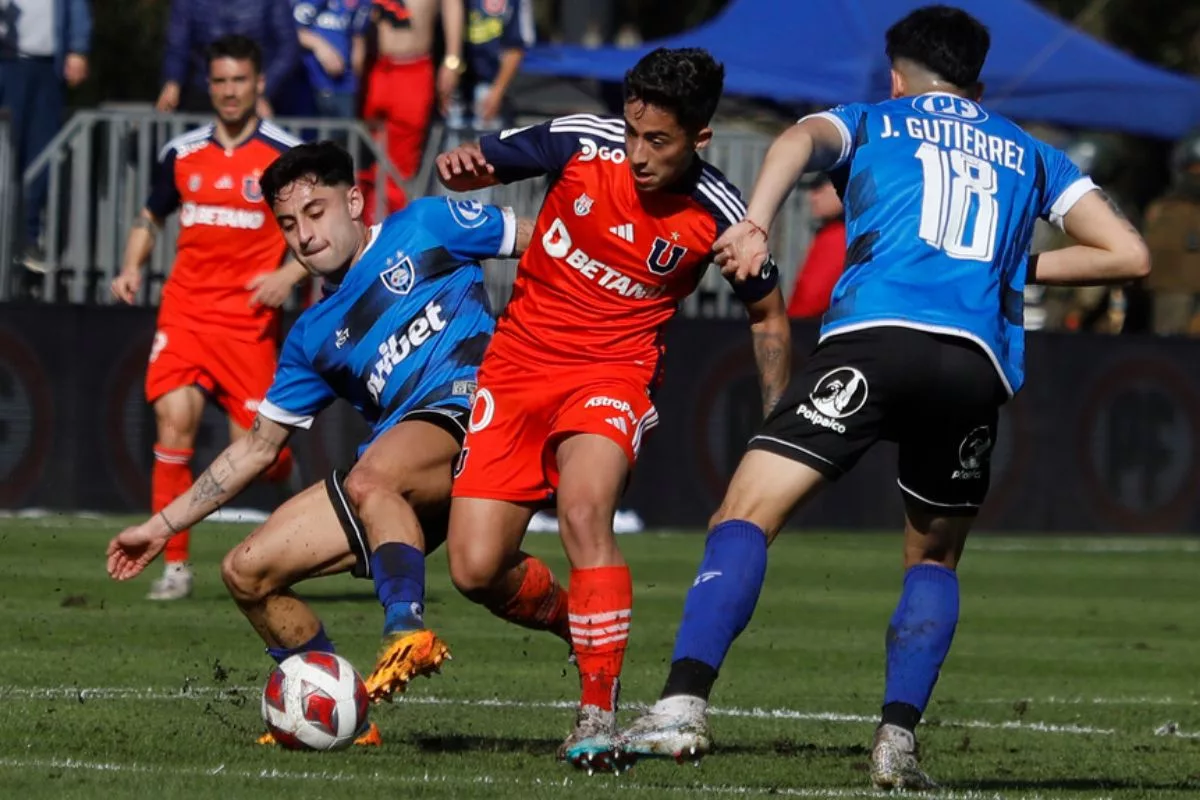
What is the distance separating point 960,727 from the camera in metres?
8.27

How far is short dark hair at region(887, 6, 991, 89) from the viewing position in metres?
6.73

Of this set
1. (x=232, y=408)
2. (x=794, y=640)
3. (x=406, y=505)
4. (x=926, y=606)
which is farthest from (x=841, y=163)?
(x=232, y=408)

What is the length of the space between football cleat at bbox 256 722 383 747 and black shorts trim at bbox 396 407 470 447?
0.93 meters

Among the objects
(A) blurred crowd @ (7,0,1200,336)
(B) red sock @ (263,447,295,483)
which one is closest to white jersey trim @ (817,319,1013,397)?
(B) red sock @ (263,447,295,483)

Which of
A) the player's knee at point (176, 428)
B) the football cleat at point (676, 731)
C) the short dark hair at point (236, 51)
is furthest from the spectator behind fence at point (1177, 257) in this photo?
the football cleat at point (676, 731)

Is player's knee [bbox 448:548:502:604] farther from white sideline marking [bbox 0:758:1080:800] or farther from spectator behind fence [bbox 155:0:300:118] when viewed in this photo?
spectator behind fence [bbox 155:0:300:118]

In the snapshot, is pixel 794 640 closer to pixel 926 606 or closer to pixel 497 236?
pixel 497 236

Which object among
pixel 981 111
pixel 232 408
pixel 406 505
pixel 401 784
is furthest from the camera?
pixel 232 408

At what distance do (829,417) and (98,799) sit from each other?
80.1 inches

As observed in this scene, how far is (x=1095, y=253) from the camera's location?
6574 millimetres

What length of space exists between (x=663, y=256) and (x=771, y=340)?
15.7 inches

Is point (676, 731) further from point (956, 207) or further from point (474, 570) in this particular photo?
point (956, 207)

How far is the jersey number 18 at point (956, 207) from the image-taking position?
6488 mm

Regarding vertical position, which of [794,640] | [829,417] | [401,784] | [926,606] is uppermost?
[829,417]
